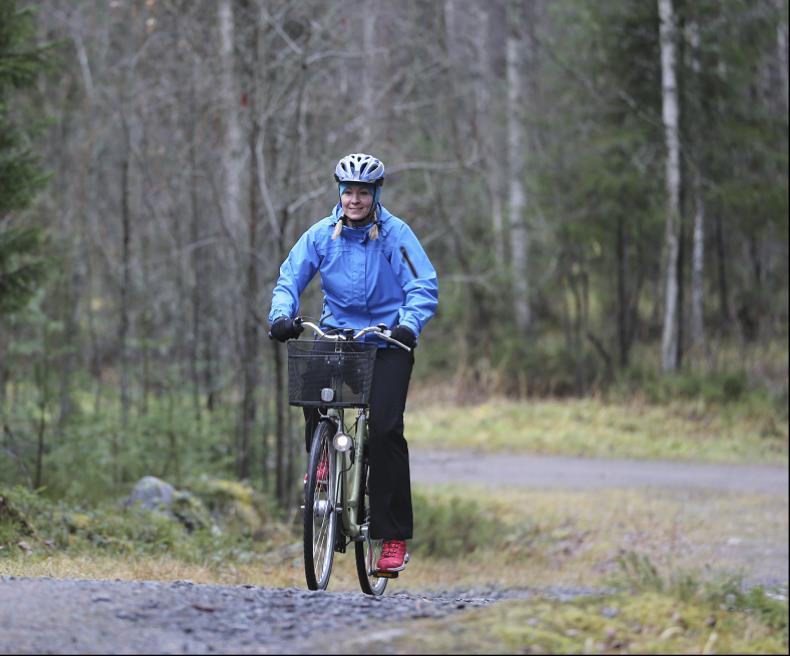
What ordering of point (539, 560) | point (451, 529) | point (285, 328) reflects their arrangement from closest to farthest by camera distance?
point (285, 328), point (539, 560), point (451, 529)

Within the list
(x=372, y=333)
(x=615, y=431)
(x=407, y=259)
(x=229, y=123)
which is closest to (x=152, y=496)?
(x=372, y=333)

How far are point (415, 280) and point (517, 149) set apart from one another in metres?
20.6

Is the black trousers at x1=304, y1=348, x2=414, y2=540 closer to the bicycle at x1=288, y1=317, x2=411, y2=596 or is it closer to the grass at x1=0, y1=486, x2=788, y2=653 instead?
the bicycle at x1=288, y1=317, x2=411, y2=596

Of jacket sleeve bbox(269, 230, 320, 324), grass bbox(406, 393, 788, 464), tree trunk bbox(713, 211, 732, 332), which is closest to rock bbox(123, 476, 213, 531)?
jacket sleeve bbox(269, 230, 320, 324)

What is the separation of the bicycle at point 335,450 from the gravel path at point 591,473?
10.8 metres

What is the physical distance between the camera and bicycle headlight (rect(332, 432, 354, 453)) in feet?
23.4

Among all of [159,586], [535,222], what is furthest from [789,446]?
[159,586]

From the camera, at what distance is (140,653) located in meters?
4.07

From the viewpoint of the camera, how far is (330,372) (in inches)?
264

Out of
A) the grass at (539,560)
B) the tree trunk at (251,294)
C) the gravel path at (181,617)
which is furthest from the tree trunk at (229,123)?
the gravel path at (181,617)

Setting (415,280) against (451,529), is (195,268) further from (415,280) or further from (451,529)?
(415,280)

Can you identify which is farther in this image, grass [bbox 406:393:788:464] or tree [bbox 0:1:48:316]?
grass [bbox 406:393:788:464]

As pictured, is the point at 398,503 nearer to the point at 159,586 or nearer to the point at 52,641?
the point at 159,586

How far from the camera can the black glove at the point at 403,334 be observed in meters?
6.76
